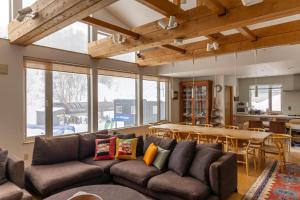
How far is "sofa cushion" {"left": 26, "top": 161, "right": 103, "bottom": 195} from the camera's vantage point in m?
2.79

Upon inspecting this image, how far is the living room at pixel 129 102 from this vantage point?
2826 mm

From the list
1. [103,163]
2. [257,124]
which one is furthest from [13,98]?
[257,124]

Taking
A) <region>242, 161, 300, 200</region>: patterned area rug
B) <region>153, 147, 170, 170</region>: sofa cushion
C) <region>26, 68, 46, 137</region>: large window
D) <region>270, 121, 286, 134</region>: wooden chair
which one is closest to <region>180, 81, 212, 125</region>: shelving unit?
<region>270, 121, 286, 134</region>: wooden chair

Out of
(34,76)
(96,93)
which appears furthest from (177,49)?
(34,76)

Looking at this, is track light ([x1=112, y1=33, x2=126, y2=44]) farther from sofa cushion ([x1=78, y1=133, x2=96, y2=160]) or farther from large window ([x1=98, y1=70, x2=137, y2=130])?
sofa cushion ([x1=78, y1=133, x2=96, y2=160])

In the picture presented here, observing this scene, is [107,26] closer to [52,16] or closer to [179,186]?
[52,16]

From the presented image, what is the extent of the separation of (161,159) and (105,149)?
3.76 ft

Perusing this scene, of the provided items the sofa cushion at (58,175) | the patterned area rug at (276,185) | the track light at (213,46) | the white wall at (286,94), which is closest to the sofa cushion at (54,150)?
the sofa cushion at (58,175)

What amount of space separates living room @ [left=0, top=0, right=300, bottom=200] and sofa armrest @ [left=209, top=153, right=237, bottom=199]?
1 centimetres

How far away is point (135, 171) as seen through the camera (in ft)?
10.3

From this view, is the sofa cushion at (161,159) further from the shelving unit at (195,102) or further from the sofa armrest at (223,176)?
the shelving unit at (195,102)

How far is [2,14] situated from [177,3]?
3578mm

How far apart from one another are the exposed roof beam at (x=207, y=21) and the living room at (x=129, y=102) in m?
0.02

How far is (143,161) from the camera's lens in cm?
361
